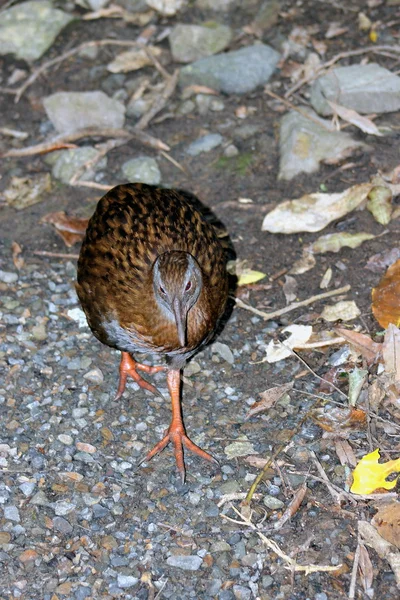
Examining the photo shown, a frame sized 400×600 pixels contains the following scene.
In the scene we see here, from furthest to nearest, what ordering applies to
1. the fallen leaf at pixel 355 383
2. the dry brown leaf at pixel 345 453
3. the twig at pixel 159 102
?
the twig at pixel 159 102
the fallen leaf at pixel 355 383
the dry brown leaf at pixel 345 453

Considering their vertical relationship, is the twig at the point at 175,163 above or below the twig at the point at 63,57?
below

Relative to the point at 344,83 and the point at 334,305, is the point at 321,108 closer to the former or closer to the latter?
the point at 344,83

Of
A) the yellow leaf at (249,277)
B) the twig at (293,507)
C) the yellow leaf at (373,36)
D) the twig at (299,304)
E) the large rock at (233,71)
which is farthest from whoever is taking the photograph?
the yellow leaf at (373,36)

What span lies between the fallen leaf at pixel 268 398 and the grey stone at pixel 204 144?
273 centimetres

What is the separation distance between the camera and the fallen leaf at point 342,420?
511 centimetres

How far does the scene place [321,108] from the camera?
7383mm

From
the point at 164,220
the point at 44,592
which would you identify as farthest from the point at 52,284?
the point at 44,592

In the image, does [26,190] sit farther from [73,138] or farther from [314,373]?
[314,373]

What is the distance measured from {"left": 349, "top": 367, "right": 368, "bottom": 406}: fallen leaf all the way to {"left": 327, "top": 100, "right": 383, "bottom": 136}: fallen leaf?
2541 millimetres

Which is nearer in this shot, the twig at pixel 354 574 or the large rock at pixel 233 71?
the twig at pixel 354 574

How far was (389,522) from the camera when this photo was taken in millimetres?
4508

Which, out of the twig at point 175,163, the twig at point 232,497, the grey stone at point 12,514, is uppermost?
the twig at point 175,163

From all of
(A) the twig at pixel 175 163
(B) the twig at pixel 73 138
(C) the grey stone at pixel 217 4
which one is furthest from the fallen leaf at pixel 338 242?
(C) the grey stone at pixel 217 4

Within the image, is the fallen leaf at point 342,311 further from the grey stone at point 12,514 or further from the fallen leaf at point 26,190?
the fallen leaf at point 26,190
